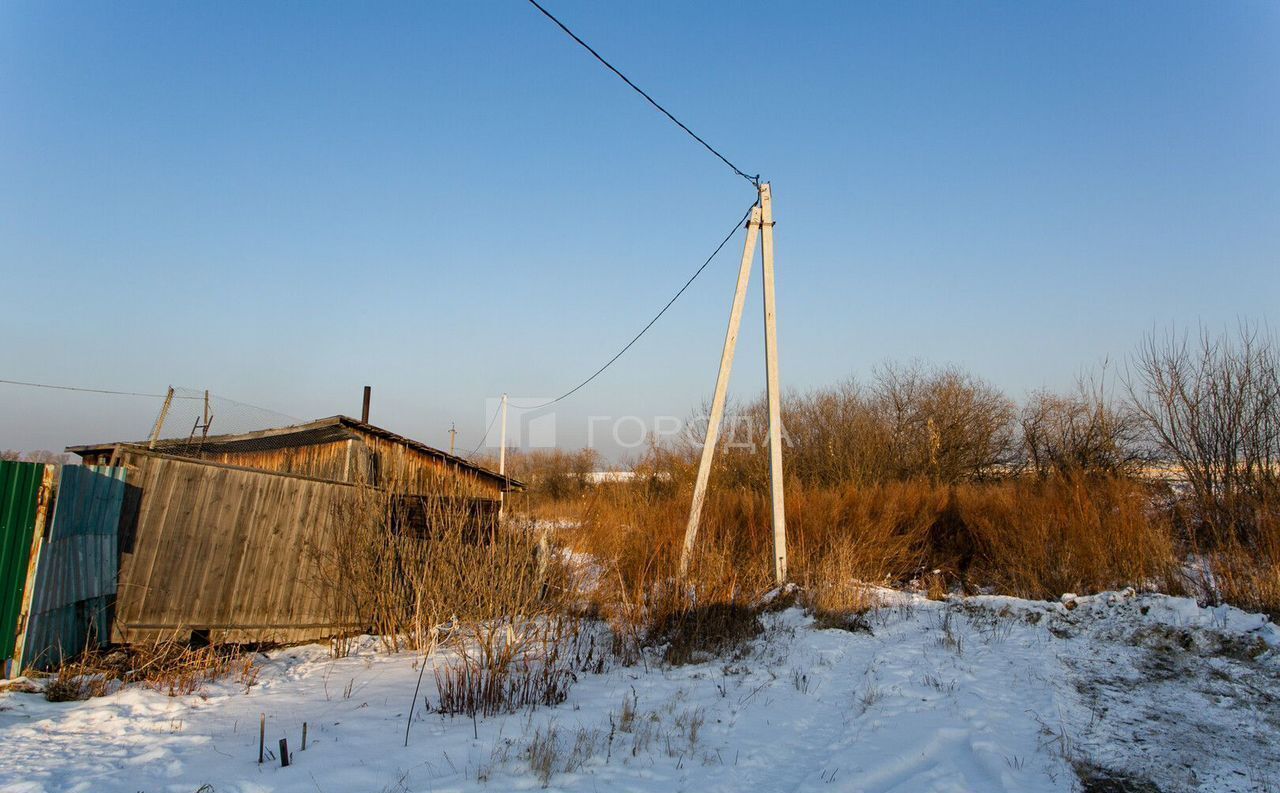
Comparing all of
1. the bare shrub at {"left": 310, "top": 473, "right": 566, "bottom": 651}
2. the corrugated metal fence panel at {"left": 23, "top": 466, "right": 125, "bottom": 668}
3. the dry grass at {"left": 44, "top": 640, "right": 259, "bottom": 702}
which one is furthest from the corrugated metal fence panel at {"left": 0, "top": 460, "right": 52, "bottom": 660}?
the bare shrub at {"left": 310, "top": 473, "right": 566, "bottom": 651}

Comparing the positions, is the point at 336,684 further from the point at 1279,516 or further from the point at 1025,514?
the point at 1279,516

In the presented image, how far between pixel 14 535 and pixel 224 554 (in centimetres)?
256

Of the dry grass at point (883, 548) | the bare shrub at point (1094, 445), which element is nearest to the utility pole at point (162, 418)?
the dry grass at point (883, 548)

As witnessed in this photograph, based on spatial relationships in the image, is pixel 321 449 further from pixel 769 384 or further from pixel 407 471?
pixel 769 384

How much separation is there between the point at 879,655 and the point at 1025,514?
5.32 metres

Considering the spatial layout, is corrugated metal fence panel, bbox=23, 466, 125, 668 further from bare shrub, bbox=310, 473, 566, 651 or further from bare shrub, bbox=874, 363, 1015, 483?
bare shrub, bbox=874, 363, 1015, 483

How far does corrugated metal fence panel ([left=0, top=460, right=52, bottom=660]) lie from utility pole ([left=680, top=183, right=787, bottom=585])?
6.83 metres

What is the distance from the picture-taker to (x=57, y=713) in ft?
16.3

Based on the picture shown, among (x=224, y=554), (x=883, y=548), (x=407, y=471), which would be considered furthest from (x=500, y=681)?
(x=883, y=548)

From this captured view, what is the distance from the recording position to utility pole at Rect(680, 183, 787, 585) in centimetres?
948

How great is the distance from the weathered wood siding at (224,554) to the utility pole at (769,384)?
16.2 ft

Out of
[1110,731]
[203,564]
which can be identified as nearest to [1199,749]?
[1110,731]

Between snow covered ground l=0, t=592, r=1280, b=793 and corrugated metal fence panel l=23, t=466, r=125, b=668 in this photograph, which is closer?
snow covered ground l=0, t=592, r=1280, b=793

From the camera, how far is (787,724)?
504 cm
